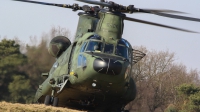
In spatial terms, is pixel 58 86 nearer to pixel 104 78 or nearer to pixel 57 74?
pixel 57 74

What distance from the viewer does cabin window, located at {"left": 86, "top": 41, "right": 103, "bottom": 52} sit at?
16797 millimetres

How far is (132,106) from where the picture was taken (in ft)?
122

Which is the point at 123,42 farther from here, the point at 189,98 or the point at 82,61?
the point at 189,98

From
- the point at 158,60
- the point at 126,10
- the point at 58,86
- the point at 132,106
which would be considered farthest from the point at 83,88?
the point at 158,60

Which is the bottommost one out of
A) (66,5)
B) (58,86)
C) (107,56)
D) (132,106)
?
(132,106)

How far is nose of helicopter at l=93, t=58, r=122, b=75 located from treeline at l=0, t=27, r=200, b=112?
13.0m

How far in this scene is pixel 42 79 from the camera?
99.6 feet

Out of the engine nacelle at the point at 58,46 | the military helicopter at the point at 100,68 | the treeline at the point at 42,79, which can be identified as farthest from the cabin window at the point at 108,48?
the treeline at the point at 42,79

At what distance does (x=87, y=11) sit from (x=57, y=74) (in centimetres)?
315

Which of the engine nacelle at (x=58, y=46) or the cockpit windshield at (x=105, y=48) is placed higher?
the cockpit windshield at (x=105, y=48)

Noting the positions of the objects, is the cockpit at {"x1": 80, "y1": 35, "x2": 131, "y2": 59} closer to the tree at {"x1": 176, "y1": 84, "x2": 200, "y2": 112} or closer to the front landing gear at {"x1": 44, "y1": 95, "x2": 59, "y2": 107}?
the front landing gear at {"x1": 44, "y1": 95, "x2": 59, "y2": 107}

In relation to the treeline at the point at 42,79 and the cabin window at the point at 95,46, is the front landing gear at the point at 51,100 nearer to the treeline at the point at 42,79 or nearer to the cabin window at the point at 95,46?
the cabin window at the point at 95,46

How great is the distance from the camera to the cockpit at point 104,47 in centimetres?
1680

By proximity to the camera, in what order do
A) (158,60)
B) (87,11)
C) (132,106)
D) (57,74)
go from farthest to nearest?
1. (158,60)
2. (132,106)
3. (87,11)
4. (57,74)
